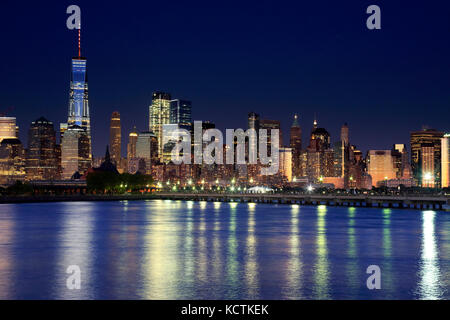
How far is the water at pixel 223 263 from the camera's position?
34.5 meters

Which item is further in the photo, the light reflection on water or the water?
the water

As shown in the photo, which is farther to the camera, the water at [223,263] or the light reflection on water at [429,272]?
the water at [223,263]

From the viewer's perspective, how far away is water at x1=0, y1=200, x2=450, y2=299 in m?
34.5

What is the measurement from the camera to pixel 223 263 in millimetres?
45969

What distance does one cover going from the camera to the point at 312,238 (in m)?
67.4

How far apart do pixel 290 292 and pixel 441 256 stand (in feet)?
72.8

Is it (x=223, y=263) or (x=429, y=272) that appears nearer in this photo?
(x=429, y=272)
